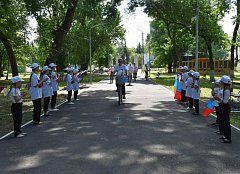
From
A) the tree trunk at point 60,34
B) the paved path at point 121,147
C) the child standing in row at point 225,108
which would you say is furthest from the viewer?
the tree trunk at point 60,34

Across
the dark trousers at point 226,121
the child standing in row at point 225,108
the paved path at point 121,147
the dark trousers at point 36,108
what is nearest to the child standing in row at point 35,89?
the dark trousers at point 36,108

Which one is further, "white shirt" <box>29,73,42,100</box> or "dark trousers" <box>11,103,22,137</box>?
"white shirt" <box>29,73,42,100</box>

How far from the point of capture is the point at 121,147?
8805mm

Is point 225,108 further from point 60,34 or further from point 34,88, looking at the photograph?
point 60,34

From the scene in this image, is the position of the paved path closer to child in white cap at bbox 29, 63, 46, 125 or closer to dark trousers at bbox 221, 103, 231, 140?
dark trousers at bbox 221, 103, 231, 140

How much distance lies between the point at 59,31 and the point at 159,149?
19.0 metres

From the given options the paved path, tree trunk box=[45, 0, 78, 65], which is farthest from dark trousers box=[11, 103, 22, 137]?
tree trunk box=[45, 0, 78, 65]

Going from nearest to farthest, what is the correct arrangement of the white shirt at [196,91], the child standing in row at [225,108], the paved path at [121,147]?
the paved path at [121,147], the child standing in row at [225,108], the white shirt at [196,91]

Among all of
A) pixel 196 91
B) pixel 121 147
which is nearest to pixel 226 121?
pixel 121 147

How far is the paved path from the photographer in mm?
7168

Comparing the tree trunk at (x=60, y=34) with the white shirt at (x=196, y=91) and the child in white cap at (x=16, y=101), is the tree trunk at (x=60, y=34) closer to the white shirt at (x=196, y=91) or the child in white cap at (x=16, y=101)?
the white shirt at (x=196, y=91)

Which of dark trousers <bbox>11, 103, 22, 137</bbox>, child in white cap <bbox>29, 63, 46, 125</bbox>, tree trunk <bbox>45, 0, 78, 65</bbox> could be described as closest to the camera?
dark trousers <bbox>11, 103, 22, 137</bbox>

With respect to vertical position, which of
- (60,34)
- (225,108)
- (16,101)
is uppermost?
(60,34)

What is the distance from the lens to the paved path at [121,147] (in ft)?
23.5
